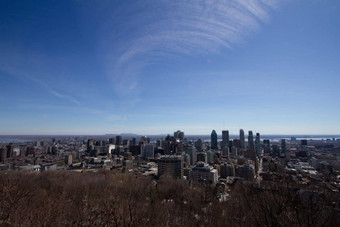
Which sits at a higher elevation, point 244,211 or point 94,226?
point 94,226

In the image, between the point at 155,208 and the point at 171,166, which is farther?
the point at 171,166

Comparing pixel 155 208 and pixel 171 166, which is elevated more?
pixel 155 208

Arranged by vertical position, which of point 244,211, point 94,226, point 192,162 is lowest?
point 192,162

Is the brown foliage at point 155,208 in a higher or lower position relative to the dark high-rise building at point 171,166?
higher

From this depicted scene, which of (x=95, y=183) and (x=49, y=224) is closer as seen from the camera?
(x=49, y=224)

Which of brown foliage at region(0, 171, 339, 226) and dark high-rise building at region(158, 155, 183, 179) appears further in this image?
dark high-rise building at region(158, 155, 183, 179)

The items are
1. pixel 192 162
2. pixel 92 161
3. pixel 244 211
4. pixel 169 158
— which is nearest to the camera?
pixel 244 211

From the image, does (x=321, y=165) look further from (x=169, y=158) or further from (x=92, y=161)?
(x=92, y=161)

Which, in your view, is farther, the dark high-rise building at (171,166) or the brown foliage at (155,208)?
the dark high-rise building at (171,166)

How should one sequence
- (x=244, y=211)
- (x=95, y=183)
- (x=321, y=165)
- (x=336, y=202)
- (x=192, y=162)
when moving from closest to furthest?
1. (x=244, y=211)
2. (x=336, y=202)
3. (x=95, y=183)
4. (x=321, y=165)
5. (x=192, y=162)

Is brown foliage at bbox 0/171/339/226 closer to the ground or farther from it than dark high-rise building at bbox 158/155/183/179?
farther from it

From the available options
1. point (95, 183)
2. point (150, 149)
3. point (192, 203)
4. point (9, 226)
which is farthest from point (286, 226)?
point (150, 149)
